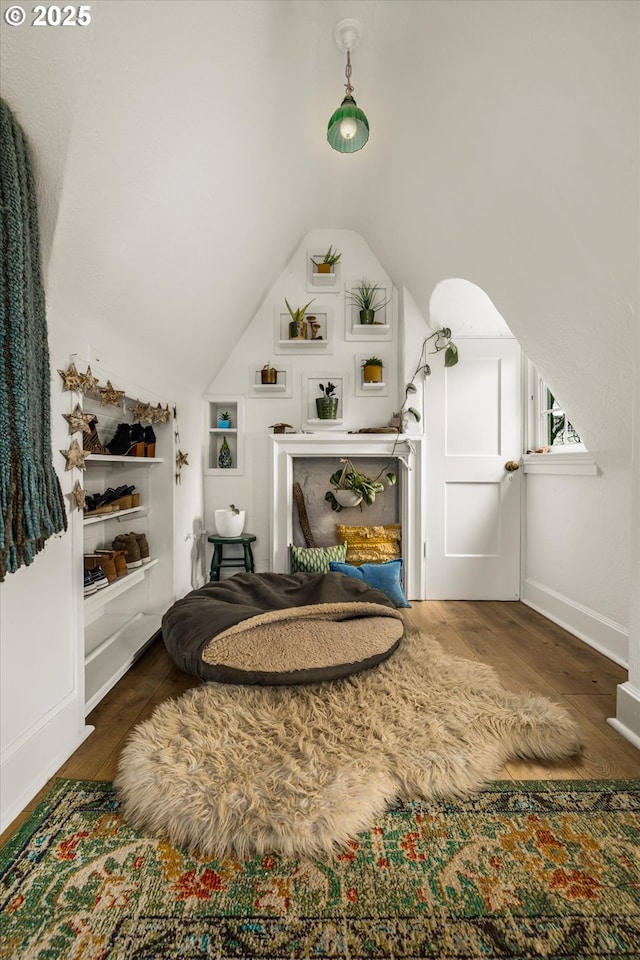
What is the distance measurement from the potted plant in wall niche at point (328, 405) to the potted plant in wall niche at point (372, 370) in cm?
25

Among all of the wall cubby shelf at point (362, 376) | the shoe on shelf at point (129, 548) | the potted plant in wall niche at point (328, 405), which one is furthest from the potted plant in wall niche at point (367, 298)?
the shoe on shelf at point (129, 548)

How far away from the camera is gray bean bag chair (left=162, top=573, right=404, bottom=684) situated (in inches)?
69.7

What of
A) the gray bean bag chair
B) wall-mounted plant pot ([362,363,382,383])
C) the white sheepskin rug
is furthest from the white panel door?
the white sheepskin rug

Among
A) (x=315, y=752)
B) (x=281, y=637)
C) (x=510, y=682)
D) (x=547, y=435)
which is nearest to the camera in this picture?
(x=315, y=752)

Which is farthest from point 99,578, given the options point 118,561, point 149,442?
point 149,442

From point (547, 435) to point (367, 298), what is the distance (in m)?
1.56

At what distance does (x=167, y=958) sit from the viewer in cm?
87

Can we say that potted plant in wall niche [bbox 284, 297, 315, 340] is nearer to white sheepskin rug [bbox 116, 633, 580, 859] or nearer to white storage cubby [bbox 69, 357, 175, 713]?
white storage cubby [bbox 69, 357, 175, 713]

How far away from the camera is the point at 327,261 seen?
3.34 meters

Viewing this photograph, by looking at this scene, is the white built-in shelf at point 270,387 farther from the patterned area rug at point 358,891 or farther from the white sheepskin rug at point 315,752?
the patterned area rug at point 358,891

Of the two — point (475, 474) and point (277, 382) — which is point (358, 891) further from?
point (277, 382)

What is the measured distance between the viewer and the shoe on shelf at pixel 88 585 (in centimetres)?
188

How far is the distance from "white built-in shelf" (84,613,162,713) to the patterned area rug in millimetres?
725

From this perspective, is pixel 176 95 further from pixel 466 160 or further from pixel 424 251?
pixel 424 251
